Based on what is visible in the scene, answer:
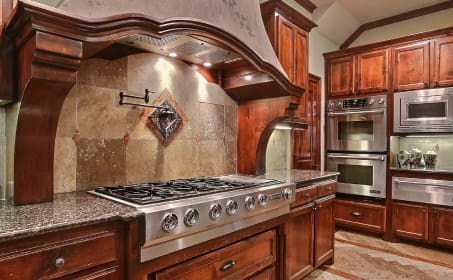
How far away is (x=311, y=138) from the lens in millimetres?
4227

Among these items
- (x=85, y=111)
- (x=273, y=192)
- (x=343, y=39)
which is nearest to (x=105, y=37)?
(x=85, y=111)

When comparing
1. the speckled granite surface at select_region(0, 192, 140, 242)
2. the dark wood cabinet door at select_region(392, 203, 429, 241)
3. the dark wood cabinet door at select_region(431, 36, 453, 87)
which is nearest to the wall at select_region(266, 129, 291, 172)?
the dark wood cabinet door at select_region(392, 203, 429, 241)

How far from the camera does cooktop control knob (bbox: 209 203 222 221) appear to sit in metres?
1.53

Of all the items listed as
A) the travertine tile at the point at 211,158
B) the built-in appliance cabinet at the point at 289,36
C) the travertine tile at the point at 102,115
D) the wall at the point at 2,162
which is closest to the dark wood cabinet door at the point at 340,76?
the built-in appliance cabinet at the point at 289,36

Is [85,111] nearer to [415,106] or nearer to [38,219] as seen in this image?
[38,219]

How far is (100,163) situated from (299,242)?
1758mm

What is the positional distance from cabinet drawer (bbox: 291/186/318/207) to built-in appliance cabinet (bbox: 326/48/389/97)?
2.23m

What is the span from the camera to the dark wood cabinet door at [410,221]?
3.49 metres

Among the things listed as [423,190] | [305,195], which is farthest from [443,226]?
[305,195]

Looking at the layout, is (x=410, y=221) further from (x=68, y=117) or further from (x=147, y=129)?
(x=68, y=117)

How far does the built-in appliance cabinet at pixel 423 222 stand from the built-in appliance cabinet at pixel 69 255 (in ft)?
12.3

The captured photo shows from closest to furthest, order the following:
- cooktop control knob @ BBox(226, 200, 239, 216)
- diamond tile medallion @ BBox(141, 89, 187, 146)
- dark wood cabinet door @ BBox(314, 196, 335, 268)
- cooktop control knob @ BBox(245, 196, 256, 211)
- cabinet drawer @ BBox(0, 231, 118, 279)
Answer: cabinet drawer @ BBox(0, 231, 118, 279) < cooktop control knob @ BBox(226, 200, 239, 216) < cooktop control knob @ BBox(245, 196, 256, 211) < diamond tile medallion @ BBox(141, 89, 187, 146) < dark wood cabinet door @ BBox(314, 196, 335, 268)

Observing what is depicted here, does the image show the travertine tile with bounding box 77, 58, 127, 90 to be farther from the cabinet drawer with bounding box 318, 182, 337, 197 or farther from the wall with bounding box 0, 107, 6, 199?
the cabinet drawer with bounding box 318, 182, 337, 197

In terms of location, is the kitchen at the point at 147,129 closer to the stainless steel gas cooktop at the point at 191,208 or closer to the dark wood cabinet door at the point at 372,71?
the stainless steel gas cooktop at the point at 191,208
